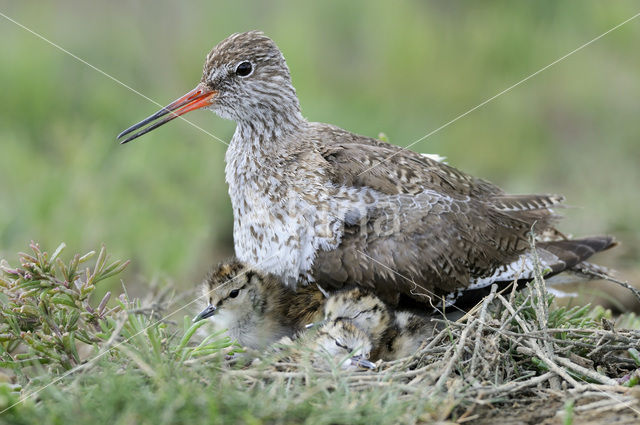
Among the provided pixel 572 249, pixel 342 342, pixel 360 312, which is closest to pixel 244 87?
pixel 360 312

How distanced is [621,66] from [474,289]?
21.5ft

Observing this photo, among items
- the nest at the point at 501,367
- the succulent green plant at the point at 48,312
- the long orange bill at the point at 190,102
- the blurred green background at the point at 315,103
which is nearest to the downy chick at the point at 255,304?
the nest at the point at 501,367

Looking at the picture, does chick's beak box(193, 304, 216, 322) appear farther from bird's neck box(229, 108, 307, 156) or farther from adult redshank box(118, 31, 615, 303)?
bird's neck box(229, 108, 307, 156)

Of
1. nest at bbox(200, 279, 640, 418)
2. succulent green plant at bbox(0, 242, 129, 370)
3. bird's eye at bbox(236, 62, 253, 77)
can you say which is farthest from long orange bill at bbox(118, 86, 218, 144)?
nest at bbox(200, 279, 640, 418)

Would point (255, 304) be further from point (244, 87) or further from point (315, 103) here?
point (315, 103)

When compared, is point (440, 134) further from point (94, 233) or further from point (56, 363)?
point (56, 363)

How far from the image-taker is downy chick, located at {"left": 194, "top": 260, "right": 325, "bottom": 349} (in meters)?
4.68

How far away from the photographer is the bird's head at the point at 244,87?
5.17 meters

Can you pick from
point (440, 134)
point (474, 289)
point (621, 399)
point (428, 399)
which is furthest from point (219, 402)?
point (440, 134)

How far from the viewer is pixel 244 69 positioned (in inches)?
207

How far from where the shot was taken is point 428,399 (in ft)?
11.6

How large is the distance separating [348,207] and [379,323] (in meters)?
0.73

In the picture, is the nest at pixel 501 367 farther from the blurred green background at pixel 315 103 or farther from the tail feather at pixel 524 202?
the blurred green background at pixel 315 103

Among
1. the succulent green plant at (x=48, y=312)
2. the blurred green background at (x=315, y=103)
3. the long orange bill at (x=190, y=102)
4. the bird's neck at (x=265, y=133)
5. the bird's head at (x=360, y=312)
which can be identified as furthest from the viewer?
the blurred green background at (x=315, y=103)
